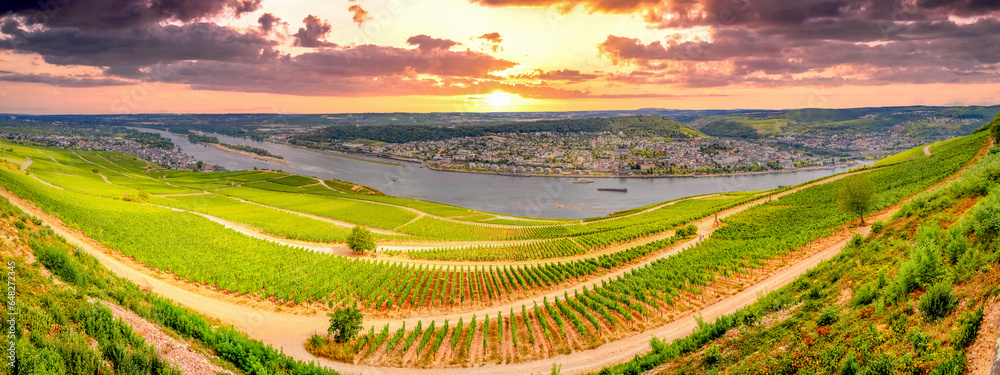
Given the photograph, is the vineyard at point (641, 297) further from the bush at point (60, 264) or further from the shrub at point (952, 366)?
the shrub at point (952, 366)

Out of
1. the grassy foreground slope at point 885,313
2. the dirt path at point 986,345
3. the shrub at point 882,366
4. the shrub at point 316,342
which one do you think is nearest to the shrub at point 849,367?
the grassy foreground slope at point 885,313

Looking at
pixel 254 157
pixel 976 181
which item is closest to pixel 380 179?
pixel 254 157

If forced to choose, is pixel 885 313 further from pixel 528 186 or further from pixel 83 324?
pixel 528 186

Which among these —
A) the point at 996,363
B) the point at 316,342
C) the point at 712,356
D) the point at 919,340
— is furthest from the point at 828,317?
the point at 316,342

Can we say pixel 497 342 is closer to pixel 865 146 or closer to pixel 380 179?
pixel 380 179

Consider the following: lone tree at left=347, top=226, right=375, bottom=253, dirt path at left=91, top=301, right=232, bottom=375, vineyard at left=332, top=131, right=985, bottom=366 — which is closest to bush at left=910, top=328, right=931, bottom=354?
vineyard at left=332, top=131, right=985, bottom=366
